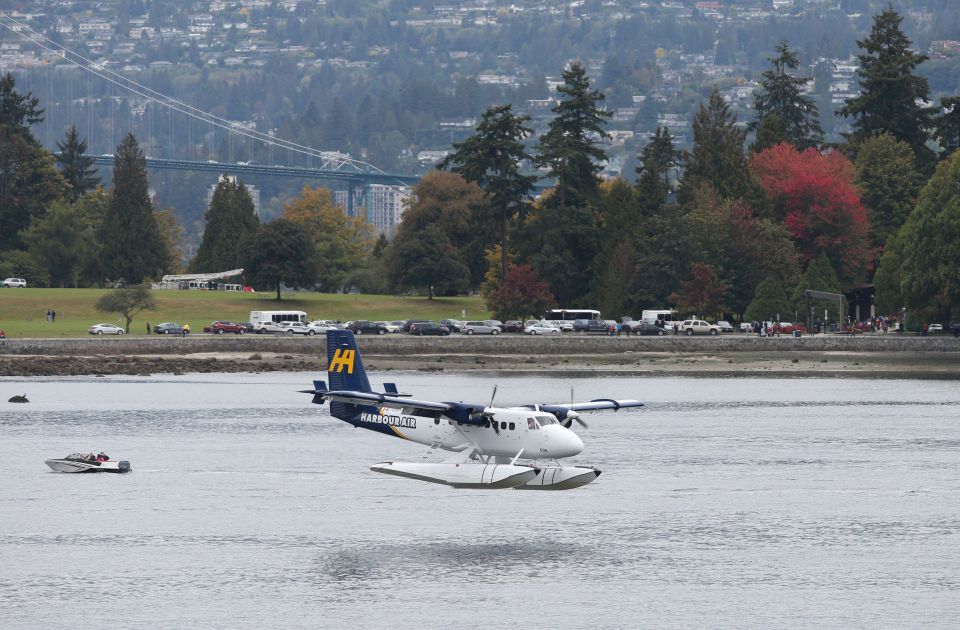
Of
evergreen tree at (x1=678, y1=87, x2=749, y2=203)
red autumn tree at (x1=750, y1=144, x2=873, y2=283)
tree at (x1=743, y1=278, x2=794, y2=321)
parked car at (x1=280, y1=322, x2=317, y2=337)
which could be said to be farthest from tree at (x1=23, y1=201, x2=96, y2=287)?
tree at (x1=743, y1=278, x2=794, y2=321)

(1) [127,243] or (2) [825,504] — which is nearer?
(2) [825,504]

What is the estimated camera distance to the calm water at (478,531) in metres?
37.9

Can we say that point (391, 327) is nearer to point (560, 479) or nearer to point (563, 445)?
point (560, 479)

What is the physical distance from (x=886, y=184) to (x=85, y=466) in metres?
93.1

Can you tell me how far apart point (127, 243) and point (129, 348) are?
40.0 metres

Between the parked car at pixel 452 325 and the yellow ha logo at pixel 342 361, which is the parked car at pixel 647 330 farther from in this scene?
the yellow ha logo at pixel 342 361

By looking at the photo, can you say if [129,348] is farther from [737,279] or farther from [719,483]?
[719,483]

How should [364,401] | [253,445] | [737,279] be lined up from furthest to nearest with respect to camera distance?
[737,279] < [253,445] < [364,401]

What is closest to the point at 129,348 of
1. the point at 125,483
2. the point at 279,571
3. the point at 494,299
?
the point at 494,299

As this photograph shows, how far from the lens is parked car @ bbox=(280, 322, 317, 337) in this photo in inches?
4663

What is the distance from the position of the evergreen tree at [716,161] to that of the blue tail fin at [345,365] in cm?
7662

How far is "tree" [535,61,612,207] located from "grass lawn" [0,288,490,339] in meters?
13.0

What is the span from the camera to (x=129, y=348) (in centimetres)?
10650

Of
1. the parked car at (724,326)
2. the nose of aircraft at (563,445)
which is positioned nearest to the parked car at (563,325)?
the parked car at (724,326)
